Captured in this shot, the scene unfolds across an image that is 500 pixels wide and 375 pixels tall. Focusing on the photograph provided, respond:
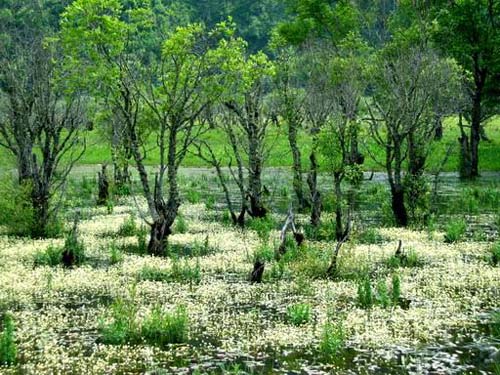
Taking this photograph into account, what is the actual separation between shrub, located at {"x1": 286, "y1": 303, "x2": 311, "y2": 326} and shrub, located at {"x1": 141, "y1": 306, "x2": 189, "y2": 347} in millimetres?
2706

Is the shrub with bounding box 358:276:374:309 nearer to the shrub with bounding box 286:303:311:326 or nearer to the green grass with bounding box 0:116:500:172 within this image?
the shrub with bounding box 286:303:311:326

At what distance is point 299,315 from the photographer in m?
17.8

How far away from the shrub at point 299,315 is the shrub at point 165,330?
2.71m

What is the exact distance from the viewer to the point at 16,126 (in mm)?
34031

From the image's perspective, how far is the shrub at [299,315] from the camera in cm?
1786

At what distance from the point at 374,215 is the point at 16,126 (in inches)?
731

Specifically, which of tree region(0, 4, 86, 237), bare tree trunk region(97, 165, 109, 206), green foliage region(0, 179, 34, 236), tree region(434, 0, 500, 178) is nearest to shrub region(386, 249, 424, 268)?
tree region(0, 4, 86, 237)

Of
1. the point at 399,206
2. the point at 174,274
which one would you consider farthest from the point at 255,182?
the point at 174,274

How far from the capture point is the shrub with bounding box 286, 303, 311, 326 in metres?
17.9

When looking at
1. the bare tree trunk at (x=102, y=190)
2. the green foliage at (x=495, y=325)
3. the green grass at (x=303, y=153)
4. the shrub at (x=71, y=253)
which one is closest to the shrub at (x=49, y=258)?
the shrub at (x=71, y=253)

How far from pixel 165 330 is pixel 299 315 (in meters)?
3.37

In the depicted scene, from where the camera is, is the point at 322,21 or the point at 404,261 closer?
the point at 404,261

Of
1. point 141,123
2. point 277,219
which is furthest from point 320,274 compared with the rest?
point 141,123

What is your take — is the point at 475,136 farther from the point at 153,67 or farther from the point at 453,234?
the point at 153,67
